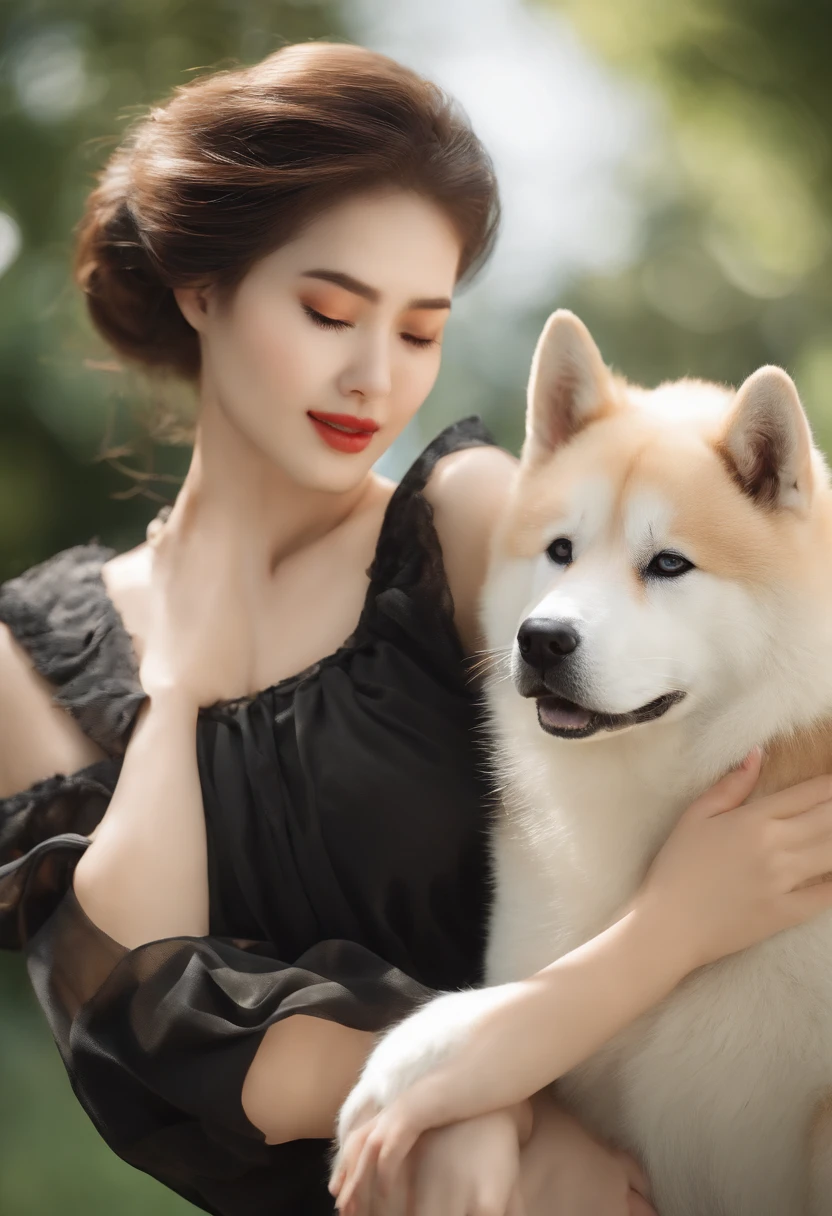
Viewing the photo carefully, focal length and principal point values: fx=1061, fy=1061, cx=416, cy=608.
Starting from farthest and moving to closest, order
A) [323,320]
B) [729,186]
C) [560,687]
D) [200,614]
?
[729,186]
[200,614]
[323,320]
[560,687]

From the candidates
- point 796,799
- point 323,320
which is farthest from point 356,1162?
point 323,320

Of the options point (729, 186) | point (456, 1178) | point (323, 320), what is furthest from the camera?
point (729, 186)

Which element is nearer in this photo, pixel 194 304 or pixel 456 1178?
pixel 456 1178

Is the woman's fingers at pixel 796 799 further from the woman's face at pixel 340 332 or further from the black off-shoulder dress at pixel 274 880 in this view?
the woman's face at pixel 340 332

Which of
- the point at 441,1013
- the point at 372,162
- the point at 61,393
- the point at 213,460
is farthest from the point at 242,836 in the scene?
the point at 61,393

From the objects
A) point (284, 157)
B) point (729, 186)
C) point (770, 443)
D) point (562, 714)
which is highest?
point (729, 186)

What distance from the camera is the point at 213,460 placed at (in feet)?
5.82

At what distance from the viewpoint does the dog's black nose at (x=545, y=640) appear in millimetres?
1122

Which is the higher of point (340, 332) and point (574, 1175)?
point (340, 332)

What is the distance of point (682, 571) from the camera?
1.21 metres

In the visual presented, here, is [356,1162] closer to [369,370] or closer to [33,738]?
[33,738]

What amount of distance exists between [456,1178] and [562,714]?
485mm

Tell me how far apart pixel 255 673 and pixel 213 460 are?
1.25 ft

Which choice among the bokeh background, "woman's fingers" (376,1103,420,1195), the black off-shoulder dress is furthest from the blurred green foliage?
"woman's fingers" (376,1103,420,1195)
